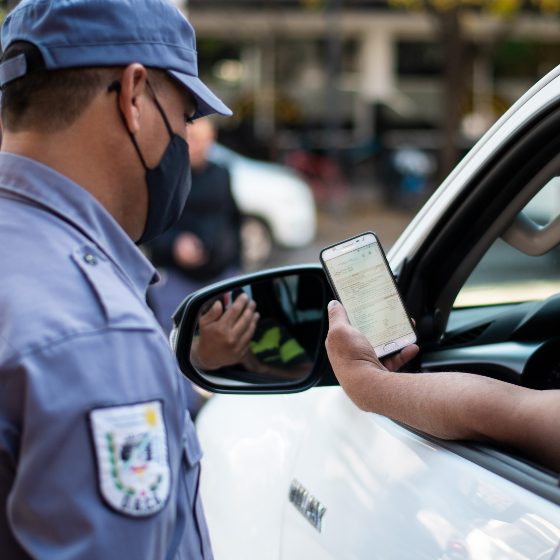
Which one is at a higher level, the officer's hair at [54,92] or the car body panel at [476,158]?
the officer's hair at [54,92]

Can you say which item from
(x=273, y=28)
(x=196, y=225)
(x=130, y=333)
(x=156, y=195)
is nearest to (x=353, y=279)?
(x=156, y=195)

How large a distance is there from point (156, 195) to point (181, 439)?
0.43 metres

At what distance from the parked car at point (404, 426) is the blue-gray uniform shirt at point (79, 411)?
558 millimetres

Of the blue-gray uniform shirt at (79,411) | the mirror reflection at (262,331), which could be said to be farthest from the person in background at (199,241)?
the blue-gray uniform shirt at (79,411)

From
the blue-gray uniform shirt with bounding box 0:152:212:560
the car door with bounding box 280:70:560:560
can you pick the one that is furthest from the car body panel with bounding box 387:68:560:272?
the blue-gray uniform shirt with bounding box 0:152:212:560

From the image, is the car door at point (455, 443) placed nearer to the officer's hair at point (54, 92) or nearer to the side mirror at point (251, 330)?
the side mirror at point (251, 330)

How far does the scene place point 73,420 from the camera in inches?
46.2

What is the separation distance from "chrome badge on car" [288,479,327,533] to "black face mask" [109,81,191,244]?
664 millimetres

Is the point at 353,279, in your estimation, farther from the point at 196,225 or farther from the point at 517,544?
the point at 196,225

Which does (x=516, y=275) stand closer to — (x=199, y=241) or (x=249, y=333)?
(x=199, y=241)

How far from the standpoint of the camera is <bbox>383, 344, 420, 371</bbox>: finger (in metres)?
2.00

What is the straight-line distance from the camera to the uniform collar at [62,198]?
1.38 m

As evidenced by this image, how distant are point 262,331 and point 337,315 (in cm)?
32

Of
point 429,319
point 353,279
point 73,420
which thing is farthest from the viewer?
point 429,319
